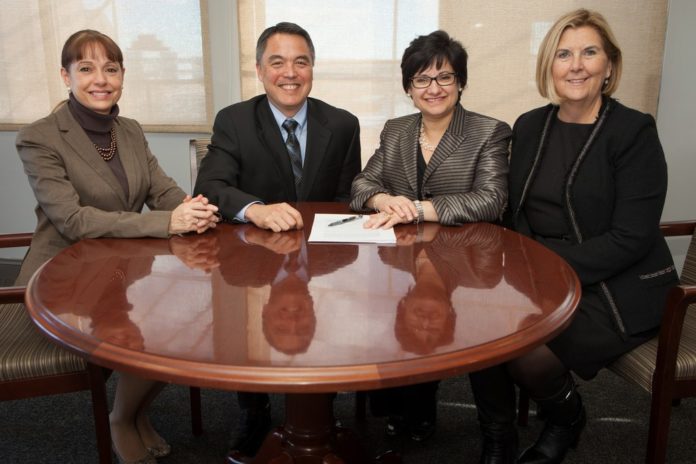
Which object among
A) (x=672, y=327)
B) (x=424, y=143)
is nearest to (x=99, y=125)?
(x=424, y=143)

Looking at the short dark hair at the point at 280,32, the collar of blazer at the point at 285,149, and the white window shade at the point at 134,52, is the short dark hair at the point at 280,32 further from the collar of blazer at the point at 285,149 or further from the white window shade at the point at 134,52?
the white window shade at the point at 134,52

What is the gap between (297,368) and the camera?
808mm

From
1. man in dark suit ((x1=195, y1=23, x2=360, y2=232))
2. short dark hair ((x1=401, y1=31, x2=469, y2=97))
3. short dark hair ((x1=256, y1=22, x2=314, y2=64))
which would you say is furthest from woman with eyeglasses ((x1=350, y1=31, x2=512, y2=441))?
short dark hair ((x1=256, y1=22, x2=314, y2=64))

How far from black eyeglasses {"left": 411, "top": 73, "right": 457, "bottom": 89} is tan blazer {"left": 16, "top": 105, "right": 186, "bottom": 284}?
0.89 m

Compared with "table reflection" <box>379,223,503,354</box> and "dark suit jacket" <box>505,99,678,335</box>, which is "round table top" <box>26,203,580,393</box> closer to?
"table reflection" <box>379,223,503,354</box>

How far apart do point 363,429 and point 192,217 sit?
0.97 meters

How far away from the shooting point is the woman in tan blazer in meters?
1.61

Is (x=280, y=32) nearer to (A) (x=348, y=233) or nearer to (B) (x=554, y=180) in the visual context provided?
(A) (x=348, y=233)

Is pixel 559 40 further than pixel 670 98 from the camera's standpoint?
No

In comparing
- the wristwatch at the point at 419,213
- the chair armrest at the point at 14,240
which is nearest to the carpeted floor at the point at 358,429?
the chair armrest at the point at 14,240

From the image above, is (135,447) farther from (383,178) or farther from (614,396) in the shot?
(614,396)

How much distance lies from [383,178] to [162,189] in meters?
0.78

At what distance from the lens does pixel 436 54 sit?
6.07 feet

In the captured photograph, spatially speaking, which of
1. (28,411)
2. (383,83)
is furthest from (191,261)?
(383,83)
